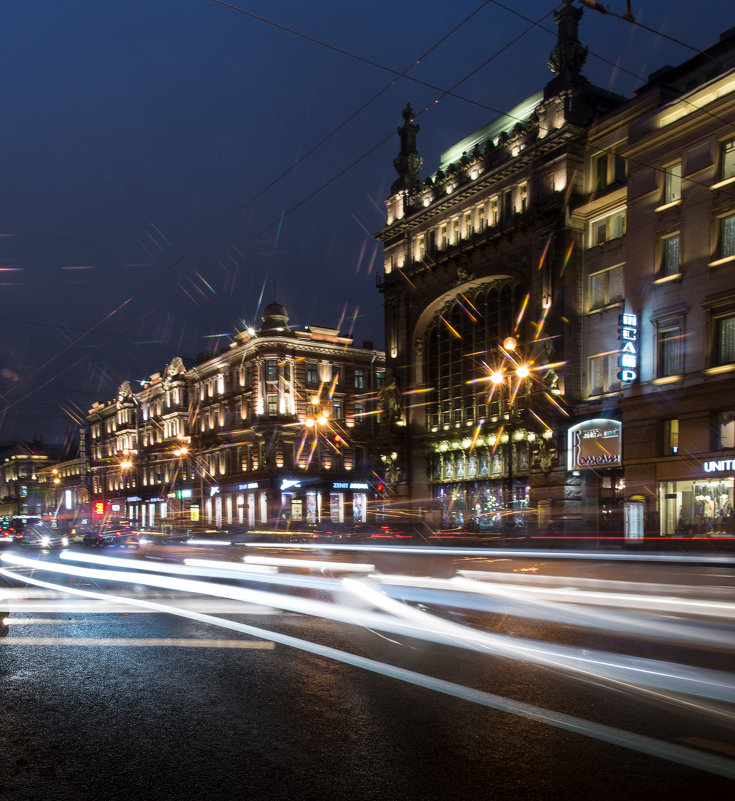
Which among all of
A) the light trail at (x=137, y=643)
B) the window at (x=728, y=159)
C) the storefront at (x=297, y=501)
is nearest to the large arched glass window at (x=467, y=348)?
the window at (x=728, y=159)

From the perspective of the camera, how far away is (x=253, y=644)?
9.19 metres

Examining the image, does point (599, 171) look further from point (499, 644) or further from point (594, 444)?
point (499, 644)

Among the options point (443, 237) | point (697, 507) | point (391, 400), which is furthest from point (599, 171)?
point (391, 400)

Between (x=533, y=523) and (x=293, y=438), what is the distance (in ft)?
92.9

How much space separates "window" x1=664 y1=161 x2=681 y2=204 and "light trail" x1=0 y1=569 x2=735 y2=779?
2770 centimetres

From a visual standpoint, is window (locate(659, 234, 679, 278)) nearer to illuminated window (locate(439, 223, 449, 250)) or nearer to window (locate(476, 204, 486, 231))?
window (locate(476, 204, 486, 231))

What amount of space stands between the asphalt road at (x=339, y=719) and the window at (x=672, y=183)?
81.4 feet

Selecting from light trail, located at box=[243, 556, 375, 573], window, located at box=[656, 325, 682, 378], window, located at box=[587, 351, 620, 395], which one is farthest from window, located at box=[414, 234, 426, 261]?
light trail, located at box=[243, 556, 375, 573]

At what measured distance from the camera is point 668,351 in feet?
99.9

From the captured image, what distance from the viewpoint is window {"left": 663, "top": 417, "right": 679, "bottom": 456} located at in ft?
97.9

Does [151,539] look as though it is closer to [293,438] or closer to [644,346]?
[293,438]

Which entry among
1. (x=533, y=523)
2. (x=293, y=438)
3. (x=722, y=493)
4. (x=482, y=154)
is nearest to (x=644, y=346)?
(x=722, y=493)

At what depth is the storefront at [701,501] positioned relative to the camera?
27.1 meters

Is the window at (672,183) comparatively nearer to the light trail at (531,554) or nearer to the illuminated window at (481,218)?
the illuminated window at (481,218)
